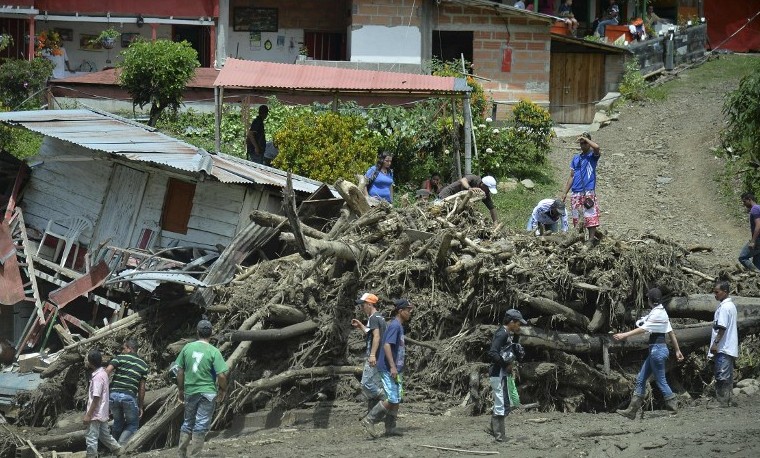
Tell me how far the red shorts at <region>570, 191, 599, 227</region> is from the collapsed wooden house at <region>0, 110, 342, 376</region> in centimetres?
364

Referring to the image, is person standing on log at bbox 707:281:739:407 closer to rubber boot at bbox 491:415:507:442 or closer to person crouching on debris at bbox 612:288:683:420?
person crouching on debris at bbox 612:288:683:420

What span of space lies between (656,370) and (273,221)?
5184 millimetres

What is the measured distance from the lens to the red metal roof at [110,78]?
26.2 metres

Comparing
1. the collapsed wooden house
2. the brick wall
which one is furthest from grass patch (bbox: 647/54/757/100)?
the collapsed wooden house

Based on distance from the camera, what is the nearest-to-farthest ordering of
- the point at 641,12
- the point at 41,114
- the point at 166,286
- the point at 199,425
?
the point at 199,425 < the point at 166,286 < the point at 41,114 < the point at 641,12

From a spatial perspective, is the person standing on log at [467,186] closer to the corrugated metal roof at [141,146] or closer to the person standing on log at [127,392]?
the corrugated metal roof at [141,146]

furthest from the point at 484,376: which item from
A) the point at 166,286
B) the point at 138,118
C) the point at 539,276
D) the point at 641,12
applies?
the point at 641,12

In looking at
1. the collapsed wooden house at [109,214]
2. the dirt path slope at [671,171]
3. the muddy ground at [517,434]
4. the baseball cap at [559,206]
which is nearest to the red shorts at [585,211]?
the baseball cap at [559,206]

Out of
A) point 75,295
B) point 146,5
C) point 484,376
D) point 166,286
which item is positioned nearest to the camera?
point 484,376

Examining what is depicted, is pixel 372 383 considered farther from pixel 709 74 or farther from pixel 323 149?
pixel 709 74

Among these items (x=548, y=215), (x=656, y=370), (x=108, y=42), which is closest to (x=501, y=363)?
(x=656, y=370)

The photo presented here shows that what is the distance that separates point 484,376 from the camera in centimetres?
1477

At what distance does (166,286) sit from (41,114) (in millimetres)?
5853

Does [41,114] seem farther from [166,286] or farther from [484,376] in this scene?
[484,376]
